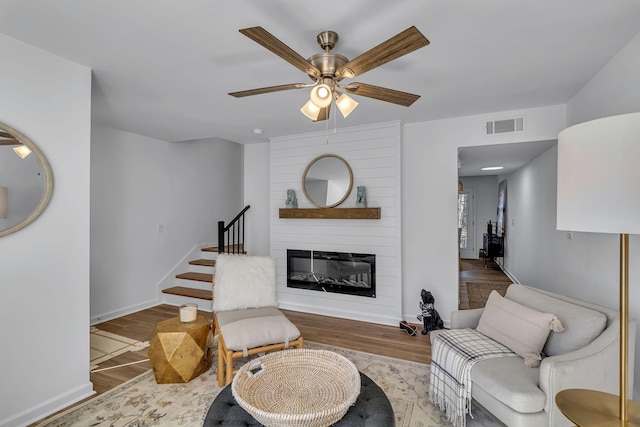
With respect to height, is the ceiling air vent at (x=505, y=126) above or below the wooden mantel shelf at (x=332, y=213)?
above

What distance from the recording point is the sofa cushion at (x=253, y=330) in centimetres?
245

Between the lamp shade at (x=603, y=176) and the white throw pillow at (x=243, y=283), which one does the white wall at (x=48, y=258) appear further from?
the lamp shade at (x=603, y=176)

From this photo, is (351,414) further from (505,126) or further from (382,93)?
(505,126)

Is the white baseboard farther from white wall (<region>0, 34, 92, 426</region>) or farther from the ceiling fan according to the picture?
the ceiling fan

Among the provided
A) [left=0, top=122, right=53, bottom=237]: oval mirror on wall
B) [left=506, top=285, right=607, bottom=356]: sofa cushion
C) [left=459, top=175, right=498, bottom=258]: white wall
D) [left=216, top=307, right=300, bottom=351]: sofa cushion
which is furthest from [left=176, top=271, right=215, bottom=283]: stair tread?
[left=459, top=175, right=498, bottom=258]: white wall

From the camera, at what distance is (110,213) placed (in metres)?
4.27

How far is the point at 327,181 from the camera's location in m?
4.37

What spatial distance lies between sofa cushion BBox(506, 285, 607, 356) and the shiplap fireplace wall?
1894 millimetres

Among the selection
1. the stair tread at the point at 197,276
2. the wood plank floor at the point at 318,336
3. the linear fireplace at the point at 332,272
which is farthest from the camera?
the stair tread at the point at 197,276

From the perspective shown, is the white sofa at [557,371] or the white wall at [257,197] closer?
the white sofa at [557,371]

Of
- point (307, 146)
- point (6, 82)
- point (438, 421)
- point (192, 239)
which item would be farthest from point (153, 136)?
point (438, 421)

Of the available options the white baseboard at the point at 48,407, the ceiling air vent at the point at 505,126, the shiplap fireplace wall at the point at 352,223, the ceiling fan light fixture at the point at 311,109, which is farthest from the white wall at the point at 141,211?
the ceiling air vent at the point at 505,126

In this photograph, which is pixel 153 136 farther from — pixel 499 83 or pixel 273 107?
pixel 499 83

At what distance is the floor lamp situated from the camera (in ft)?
3.90
